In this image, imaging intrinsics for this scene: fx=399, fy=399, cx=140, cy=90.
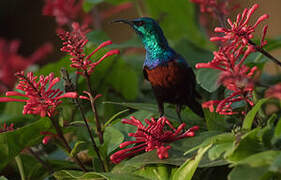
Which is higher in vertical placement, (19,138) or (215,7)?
(215,7)

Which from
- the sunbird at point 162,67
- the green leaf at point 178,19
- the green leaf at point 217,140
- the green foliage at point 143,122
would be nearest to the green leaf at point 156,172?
the green foliage at point 143,122

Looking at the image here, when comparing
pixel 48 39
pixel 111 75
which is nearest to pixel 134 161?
pixel 111 75

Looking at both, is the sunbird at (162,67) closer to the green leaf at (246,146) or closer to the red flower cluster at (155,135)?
the red flower cluster at (155,135)

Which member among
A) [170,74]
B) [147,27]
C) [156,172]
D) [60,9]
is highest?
[60,9]

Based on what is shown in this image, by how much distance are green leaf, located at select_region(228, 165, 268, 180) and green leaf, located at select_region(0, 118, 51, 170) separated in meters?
0.38

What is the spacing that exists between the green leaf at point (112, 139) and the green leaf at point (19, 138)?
0.11 metres

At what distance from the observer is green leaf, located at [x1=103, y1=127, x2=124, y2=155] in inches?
27.8

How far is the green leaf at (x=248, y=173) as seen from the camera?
46 centimetres

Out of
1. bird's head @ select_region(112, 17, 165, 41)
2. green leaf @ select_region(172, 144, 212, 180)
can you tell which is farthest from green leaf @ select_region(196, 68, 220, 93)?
green leaf @ select_region(172, 144, 212, 180)

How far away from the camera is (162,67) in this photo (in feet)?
2.82

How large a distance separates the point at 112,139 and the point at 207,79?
237 millimetres

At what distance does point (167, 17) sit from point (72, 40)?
0.86m

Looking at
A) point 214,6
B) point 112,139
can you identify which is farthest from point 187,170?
point 214,6

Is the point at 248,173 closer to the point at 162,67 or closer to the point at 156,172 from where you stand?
the point at 156,172
